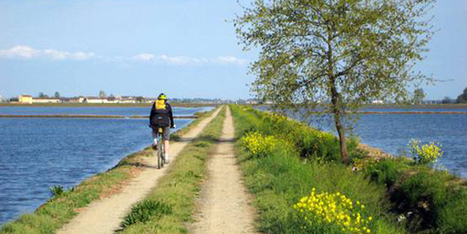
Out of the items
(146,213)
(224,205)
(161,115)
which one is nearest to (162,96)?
(161,115)

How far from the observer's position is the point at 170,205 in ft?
41.4

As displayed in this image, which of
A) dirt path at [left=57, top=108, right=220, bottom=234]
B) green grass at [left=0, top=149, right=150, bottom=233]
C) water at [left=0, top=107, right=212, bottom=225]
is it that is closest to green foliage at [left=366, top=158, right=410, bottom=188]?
dirt path at [left=57, top=108, right=220, bottom=234]

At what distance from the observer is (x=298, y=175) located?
16.0m

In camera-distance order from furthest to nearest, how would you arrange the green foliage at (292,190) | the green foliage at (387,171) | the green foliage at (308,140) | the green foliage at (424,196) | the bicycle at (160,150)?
the green foliage at (308,140)
the bicycle at (160,150)
the green foliage at (387,171)
the green foliage at (424,196)
the green foliage at (292,190)

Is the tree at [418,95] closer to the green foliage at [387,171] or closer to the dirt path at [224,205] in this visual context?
the green foliage at [387,171]

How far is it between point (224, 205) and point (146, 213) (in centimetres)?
274

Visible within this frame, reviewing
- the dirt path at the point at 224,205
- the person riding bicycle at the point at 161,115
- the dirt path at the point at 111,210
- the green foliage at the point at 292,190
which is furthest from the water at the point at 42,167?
the green foliage at the point at 292,190

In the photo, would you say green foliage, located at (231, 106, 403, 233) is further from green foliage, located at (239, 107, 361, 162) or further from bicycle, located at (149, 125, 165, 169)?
green foliage, located at (239, 107, 361, 162)

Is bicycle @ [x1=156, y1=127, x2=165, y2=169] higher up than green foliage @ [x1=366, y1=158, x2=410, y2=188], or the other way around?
bicycle @ [x1=156, y1=127, x2=165, y2=169]

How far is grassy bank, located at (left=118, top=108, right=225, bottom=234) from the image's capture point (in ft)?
36.0

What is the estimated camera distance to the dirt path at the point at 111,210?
1143cm

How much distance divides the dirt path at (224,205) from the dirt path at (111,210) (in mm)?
1699

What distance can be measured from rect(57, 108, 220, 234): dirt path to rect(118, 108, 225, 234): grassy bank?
0.32m

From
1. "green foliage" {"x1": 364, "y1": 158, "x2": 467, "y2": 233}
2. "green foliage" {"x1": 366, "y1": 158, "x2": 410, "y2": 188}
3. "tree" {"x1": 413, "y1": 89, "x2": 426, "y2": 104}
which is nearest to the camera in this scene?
"green foliage" {"x1": 364, "y1": 158, "x2": 467, "y2": 233}
